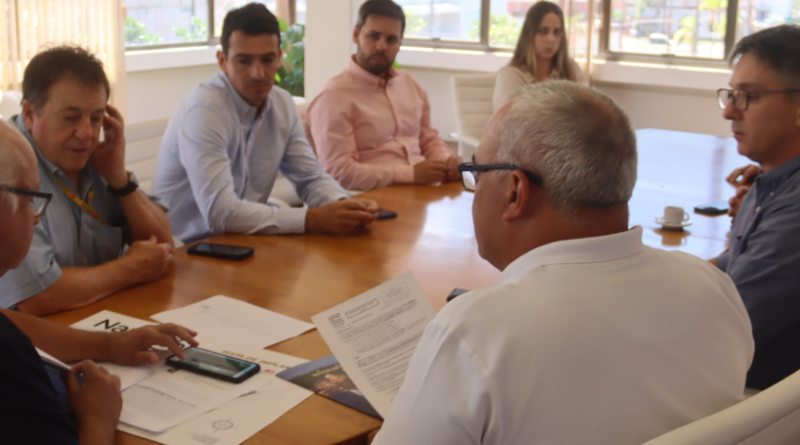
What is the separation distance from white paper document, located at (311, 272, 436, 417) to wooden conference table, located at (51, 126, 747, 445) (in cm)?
7

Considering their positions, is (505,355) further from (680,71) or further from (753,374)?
(680,71)

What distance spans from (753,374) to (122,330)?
1.41 m

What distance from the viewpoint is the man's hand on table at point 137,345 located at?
1531 mm

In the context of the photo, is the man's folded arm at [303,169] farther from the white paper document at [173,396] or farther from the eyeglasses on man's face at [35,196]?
the eyeglasses on man's face at [35,196]

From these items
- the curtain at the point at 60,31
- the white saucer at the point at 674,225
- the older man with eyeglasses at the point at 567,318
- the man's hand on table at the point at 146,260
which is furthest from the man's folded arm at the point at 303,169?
the curtain at the point at 60,31

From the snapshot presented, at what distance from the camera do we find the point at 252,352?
162 cm

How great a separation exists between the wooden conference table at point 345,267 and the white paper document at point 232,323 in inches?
1.5

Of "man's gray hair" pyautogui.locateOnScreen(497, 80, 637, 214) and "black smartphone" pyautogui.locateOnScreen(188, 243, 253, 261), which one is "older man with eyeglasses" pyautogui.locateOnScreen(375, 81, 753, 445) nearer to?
"man's gray hair" pyautogui.locateOnScreen(497, 80, 637, 214)

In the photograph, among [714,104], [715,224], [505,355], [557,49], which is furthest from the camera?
[714,104]

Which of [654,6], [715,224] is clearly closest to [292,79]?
[654,6]

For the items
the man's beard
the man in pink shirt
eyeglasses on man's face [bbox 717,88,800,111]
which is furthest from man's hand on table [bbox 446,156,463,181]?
eyeglasses on man's face [bbox 717,88,800,111]

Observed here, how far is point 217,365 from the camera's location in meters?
1.54

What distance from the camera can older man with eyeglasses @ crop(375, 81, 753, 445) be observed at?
925mm

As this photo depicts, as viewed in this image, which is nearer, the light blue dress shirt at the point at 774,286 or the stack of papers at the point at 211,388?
the stack of papers at the point at 211,388
